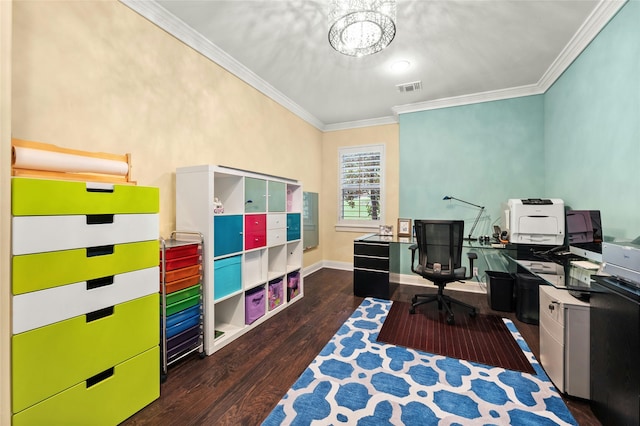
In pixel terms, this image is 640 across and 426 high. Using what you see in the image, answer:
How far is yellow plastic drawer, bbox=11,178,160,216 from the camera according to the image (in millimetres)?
1214

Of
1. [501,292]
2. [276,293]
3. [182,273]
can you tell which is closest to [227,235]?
[182,273]

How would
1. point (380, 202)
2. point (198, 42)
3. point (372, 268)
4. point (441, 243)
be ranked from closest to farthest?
1. point (198, 42)
2. point (441, 243)
3. point (372, 268)
4. point (380, 202)

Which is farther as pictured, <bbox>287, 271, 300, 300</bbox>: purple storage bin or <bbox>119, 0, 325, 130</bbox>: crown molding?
<bbox>287, 271, 300, 300</bbox>: purple storage bin

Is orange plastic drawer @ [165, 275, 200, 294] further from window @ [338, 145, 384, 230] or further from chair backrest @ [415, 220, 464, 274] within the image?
window @ [338, 145, 384, 230]

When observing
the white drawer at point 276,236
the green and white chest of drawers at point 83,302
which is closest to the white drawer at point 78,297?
the green and white chest of drawers at point 83,302

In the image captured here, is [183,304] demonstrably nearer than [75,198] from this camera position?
No

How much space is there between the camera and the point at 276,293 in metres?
3.21

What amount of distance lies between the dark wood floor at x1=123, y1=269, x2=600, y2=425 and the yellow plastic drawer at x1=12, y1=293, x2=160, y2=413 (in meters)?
0.41

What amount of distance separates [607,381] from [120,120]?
359 cm

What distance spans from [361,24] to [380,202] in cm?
315

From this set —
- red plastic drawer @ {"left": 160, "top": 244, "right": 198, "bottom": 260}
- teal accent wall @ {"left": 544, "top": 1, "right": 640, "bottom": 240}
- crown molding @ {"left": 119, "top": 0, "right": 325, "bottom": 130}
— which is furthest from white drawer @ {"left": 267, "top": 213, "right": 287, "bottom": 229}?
teal accent wall @ {"left": 544, "top": 1, "right": 640, "bottom": 240}

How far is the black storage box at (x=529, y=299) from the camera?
2838mm

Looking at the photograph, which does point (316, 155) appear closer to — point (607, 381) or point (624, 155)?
point (624, 155)

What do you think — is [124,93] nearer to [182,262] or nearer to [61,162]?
[61,162]
